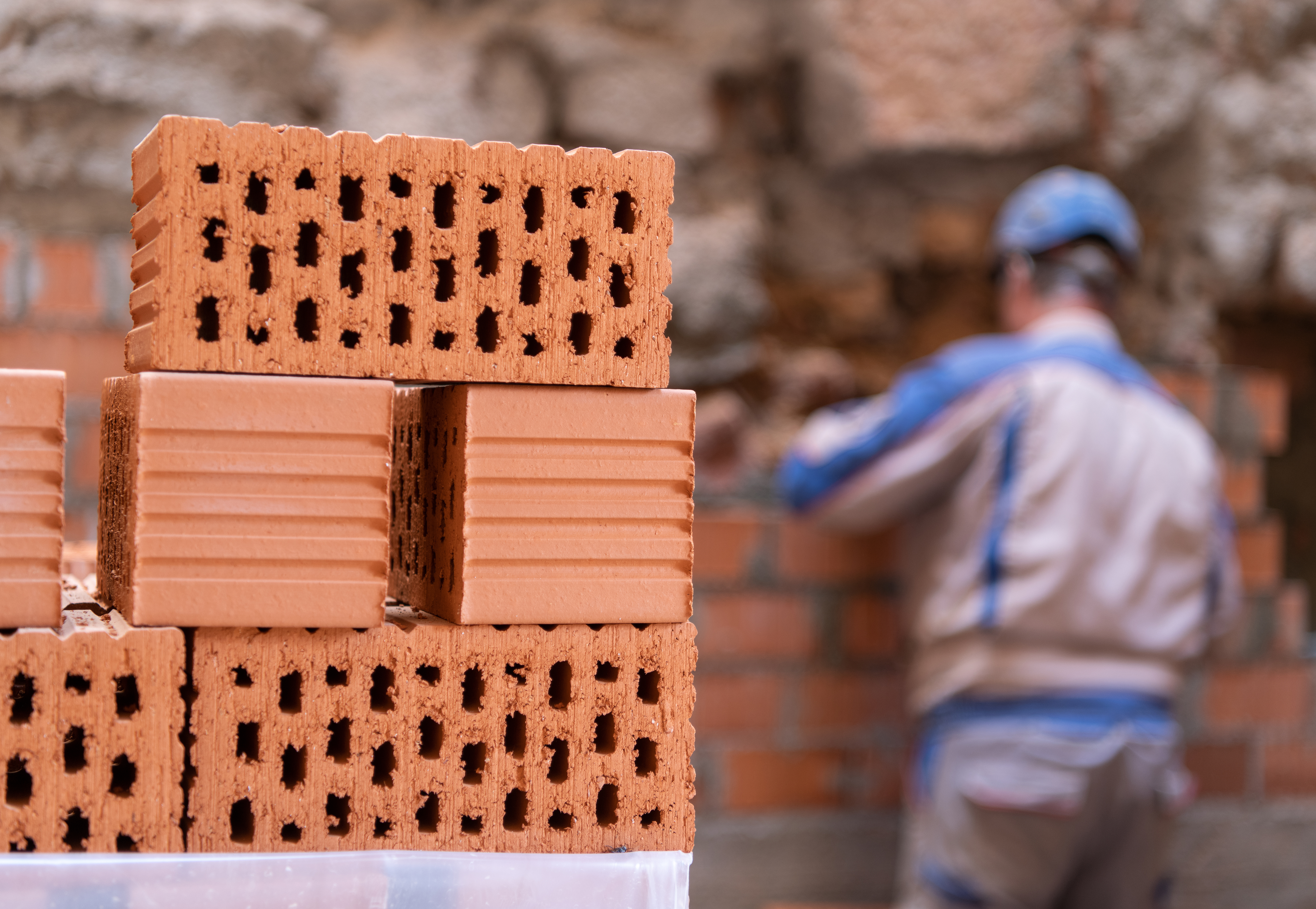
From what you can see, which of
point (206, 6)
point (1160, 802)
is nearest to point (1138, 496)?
point (1160, 802)

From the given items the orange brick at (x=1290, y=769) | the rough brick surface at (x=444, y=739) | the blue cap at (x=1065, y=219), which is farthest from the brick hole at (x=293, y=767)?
the orange brick at (x=1290, y=769)

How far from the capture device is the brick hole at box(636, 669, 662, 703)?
893 millimetres

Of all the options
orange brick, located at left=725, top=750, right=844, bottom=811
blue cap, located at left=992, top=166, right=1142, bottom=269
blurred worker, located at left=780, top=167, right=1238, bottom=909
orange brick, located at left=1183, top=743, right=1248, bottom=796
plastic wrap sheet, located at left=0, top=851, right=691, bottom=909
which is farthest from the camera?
orange brick, located at left=1183, top=743, right=1248, bottom=796

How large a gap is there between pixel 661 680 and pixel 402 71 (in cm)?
161

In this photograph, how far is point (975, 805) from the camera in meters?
1.92

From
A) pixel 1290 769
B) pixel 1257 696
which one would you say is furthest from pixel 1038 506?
pixel 1290 769

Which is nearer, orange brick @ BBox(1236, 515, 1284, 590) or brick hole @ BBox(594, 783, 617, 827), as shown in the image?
brick hole @ BBox(594, 783, 617, 827)

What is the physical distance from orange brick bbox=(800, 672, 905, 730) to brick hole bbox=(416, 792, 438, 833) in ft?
4.77

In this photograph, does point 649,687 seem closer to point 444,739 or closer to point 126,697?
point 444,739

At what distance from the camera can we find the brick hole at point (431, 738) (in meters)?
0.86

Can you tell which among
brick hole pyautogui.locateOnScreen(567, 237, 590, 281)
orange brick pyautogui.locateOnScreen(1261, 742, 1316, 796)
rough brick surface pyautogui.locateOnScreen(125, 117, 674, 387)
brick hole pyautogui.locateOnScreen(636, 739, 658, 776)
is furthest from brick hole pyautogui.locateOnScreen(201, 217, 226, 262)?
Result: orange brick pyautogui.locateOnScreen(1261, 742, 1316, 796)

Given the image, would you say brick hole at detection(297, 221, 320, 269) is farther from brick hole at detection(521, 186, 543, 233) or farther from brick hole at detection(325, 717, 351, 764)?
brick hole at detection(325, 717, 351, 764)

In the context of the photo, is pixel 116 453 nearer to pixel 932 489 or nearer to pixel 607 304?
pixel 607 304

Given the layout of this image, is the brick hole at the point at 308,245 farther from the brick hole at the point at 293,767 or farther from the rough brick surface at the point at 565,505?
the brick hole at the point at 293,767
